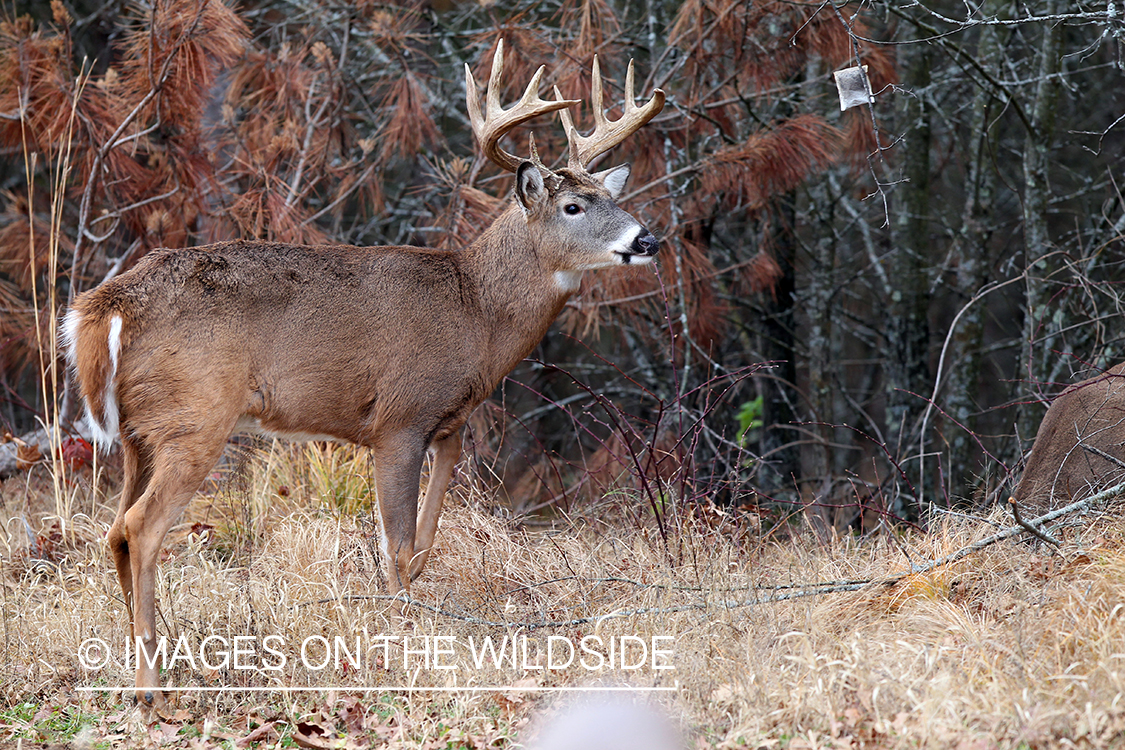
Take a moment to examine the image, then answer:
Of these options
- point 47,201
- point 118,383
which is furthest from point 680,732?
point 47,201

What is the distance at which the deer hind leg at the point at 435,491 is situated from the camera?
18.2 feet

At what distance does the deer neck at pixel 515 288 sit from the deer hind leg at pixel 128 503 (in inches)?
67.1

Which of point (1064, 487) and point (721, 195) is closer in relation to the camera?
point (1064, 487)

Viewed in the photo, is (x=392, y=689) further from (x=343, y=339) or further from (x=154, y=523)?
(x=343, y=339)

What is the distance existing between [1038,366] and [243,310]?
19.7 feet

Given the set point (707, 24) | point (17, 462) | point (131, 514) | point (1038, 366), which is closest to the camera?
point (131, 514)

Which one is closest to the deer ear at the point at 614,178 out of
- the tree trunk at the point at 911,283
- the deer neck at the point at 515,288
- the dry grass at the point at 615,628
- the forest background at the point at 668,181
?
the deer neck at the point at 515,288

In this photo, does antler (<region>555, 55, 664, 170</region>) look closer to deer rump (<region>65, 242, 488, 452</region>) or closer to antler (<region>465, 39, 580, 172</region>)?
antler (<region>465, 39, 580, 172</region>)

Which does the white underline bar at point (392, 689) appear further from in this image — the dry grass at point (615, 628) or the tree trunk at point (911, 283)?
the tree trunk at point (911, 283)

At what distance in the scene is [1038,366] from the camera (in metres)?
8.27

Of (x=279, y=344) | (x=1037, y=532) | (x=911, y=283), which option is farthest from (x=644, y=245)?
(x=911, y=283)

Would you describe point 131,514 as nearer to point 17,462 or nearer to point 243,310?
point 243,310

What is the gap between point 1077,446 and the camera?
5195mm

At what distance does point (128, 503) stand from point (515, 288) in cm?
206
